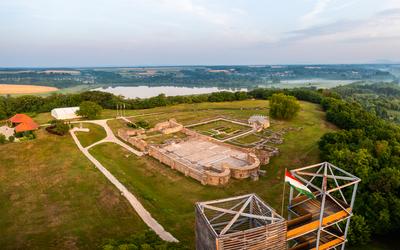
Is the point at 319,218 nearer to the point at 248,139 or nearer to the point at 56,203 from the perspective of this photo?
the point at 56,203

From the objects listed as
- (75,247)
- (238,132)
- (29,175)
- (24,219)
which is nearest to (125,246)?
(75,247)

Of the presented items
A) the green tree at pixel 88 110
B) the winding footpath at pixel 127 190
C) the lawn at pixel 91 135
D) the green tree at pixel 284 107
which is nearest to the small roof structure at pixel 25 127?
the winding footpath at pixel 127 190

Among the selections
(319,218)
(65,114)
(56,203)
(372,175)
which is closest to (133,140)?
(56,203)

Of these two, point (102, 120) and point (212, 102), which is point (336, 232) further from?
point (212, 102)

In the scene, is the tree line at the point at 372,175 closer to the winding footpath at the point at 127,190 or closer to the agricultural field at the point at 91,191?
the agricultural field at the point at 91,191

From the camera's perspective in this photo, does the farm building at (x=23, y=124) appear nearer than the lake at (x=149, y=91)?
Yes

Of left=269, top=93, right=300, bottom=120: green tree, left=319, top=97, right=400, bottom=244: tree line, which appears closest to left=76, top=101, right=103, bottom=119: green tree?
left=269, top=93, right=300, bottom=120: green tree

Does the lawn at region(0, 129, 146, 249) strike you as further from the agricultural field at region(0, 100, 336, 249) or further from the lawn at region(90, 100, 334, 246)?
the lawn at region(90, 100, 334, 246)
